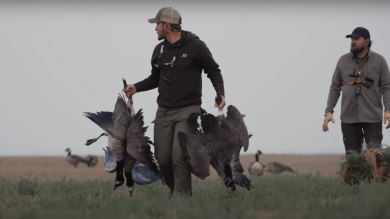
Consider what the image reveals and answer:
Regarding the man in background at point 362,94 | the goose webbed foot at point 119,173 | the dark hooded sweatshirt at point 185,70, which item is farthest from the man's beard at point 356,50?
the goose webbed foot at point 119,173

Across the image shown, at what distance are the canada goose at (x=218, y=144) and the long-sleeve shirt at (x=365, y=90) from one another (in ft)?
8.88

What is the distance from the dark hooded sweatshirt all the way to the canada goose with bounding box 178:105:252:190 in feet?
1.15

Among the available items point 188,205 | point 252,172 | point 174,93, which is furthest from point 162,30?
point 252,172

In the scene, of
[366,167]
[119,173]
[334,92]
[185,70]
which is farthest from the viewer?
[334,92]

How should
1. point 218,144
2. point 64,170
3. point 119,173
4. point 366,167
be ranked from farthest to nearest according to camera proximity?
point 64,170, point 366,167, point 119,173, point 218,144

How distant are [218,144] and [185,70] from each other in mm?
1026

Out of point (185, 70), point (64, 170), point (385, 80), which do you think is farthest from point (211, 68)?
point (64, 170)

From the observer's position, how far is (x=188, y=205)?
8.26 meters

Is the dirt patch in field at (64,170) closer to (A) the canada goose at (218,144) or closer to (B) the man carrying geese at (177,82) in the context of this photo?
(A) the canada goose at (218,144)

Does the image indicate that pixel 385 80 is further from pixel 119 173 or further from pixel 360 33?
pixel 119 173

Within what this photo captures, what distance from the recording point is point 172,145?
9.95 meters

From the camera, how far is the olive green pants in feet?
31.8

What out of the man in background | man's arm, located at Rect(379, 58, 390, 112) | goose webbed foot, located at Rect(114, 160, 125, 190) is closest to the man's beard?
the man in background

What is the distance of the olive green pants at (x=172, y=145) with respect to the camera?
9695 mm
